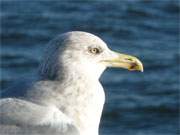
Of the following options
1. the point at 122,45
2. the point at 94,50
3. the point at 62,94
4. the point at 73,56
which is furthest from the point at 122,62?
the point at 122,45

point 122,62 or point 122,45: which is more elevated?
point 122,62

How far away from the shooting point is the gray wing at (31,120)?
496 cm

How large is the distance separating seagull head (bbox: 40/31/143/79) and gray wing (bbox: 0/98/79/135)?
372mm

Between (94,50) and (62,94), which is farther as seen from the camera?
(94,50)

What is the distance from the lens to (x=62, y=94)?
5.30m

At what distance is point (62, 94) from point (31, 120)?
355mm

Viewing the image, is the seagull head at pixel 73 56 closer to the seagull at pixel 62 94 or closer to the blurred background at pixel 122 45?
the seagull at pixel 62 94

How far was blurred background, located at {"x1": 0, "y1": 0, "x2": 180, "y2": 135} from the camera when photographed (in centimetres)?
1312

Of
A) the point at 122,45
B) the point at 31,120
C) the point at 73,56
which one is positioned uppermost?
the point at 73,56

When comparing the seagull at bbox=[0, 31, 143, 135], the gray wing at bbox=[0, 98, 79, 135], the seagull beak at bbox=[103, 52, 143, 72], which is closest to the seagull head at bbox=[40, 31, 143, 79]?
the seagull at bbox=[0, 31, 143, 135]

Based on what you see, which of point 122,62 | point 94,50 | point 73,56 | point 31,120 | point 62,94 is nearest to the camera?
point 31,120

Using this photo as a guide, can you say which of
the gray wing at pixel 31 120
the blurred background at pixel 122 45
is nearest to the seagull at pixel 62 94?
the gray wing at pixel 31 120

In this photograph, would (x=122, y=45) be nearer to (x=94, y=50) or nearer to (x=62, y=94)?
(x=94, y=50)

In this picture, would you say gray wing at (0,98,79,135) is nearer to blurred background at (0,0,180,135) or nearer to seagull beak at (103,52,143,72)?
seagull beak at (103,52,143,72)
